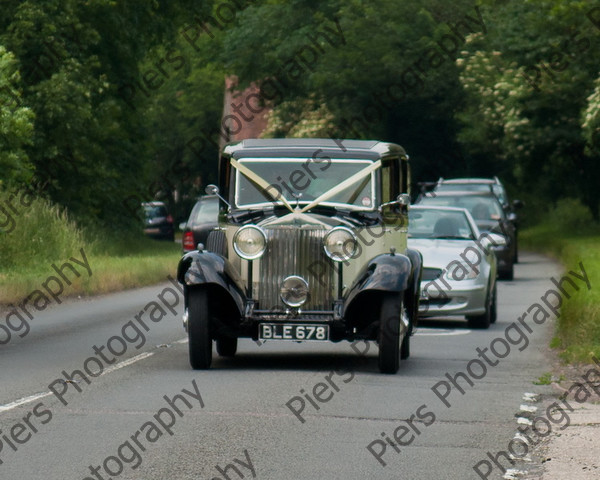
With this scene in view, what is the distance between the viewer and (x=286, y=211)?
13766 mm

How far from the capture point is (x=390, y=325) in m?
12.8

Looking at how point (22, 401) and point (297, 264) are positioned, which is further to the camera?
point (297, 264)

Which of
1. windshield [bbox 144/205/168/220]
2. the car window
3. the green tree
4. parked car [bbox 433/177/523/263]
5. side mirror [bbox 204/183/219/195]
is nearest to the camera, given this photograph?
side mirror [bbox 204/183/219/195]

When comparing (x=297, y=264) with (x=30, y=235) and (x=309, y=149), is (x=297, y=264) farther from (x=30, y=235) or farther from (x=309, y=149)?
(x=30, y=235)

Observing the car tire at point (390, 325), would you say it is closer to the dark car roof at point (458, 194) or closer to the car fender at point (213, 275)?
the car fender at point (213, 275)

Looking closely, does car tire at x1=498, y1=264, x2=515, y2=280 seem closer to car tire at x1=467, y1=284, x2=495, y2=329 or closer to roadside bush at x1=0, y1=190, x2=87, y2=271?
roadside bush at x1=0, y1=190, x2=87, y2=271

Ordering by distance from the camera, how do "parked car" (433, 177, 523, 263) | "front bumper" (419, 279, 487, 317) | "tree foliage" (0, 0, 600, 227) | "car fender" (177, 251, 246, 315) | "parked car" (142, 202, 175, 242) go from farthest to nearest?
"parked car" (142, 202, 175, 242) < "tree foliage" (0, 0, 600, 227) < "parked car" (433, 177, 523, 263) < "front bumper" (419, 279, 487, 317) < "car fender" (177, 251, 246, 315)

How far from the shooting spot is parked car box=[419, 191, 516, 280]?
29484 millimetres

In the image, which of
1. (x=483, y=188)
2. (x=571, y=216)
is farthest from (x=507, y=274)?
(x=571, y=216)

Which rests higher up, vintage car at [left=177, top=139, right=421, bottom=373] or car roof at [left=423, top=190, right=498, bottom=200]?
vintage car at [left=177, top=139, right=421, bottom=373]

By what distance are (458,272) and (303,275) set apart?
607 cm

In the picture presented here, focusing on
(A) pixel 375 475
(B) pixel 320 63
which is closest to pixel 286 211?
(A) pixel 375 475

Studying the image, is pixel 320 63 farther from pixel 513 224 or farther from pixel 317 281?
pixel 317 281

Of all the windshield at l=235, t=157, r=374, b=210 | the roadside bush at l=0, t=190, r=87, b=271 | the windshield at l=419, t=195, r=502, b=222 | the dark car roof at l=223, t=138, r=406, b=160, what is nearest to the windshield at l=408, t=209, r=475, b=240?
the dark car roof at l=223, t=138, r=406, b=160
